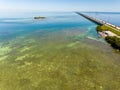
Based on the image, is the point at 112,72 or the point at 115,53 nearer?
the point at 112,72

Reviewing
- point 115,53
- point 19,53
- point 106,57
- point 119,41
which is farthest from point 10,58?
point 119,41

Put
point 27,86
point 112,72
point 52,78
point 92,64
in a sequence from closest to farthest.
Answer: point 27,86 → point 52,78 → point 112,72 → point 92,64

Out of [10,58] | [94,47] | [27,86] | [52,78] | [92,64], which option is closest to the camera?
[27,86]

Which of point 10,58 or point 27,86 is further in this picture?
point 10,58

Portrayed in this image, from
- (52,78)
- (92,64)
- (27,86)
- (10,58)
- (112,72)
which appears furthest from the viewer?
(10,58)

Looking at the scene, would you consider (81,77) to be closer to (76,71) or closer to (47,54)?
(76,71)

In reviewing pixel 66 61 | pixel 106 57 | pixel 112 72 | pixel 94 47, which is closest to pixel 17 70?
pixel 66 61

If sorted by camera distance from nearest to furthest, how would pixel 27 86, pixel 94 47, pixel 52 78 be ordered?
pixel 27 86 → pixel 52 78 → pixel 94 47

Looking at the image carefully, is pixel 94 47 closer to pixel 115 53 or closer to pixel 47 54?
pixel 115 53
